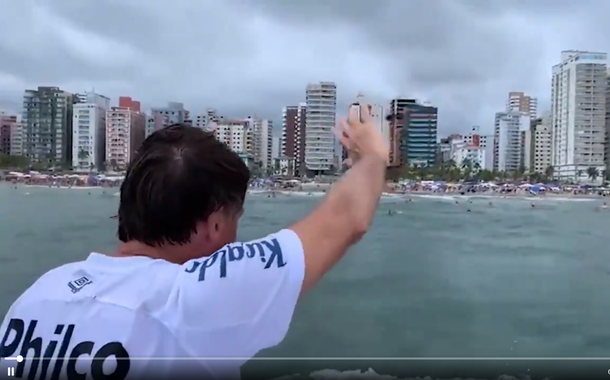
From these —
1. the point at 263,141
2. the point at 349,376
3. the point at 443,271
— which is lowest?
the point at 443,271

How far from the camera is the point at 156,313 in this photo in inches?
19.9

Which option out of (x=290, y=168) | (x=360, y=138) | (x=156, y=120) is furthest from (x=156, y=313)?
(x=290, y=168)

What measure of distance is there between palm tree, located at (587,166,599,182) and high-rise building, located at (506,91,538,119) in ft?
1.19

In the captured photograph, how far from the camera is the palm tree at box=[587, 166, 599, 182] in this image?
2.89 meters

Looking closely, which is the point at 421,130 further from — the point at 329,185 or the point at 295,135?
the point at 329,185

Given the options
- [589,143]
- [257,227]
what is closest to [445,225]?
[589,143]

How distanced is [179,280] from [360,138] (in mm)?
248

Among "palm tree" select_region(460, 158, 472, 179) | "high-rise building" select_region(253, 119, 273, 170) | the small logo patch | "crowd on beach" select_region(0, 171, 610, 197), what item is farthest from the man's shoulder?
"palm tree" select_region(460, 158, 472, 179)

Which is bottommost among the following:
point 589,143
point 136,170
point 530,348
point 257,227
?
point 530,348

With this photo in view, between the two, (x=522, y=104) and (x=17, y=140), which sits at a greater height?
(x=522, y=104)

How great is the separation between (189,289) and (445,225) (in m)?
4.72

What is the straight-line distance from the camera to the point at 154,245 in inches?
22.5

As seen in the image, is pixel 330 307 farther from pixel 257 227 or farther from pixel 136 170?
pixel 136 170

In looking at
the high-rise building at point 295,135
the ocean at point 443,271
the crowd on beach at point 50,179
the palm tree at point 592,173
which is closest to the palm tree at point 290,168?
the high-rise building at point 295,135
